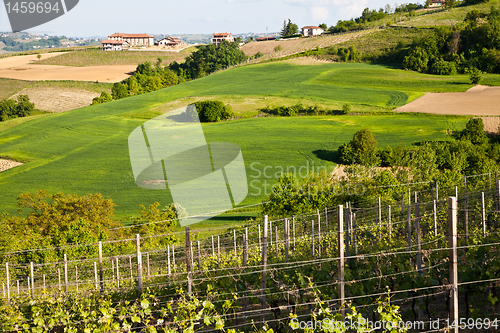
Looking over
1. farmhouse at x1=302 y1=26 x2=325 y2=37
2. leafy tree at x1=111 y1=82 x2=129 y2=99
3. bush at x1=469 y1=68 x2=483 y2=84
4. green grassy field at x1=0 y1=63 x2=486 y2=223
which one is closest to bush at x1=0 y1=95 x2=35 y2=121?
leafy tree at x1=111 y1=82 x2=129 y2=99

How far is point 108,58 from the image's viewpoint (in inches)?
4213

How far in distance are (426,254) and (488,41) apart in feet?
225

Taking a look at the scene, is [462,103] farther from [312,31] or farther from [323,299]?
[312,31]

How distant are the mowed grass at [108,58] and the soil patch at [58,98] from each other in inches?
944

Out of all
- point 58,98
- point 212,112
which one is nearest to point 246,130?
point 212,112

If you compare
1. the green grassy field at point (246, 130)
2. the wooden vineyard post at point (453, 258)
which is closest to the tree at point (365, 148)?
the green grassy field at point (246, 130)

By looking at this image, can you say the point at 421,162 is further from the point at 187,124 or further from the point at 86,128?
the point at 86,128

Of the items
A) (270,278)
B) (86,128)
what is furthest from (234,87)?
(270,278)

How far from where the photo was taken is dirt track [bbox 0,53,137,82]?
8569cm

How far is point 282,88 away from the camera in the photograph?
61.4 meters

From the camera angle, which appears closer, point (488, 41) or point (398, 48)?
point (488, 41)

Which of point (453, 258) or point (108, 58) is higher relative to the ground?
point (108, 58)

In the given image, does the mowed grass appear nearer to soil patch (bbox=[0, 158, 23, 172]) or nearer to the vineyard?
soil patch (bbox=[0, 158, 23, 172])

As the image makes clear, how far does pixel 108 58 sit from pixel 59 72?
19.1m
